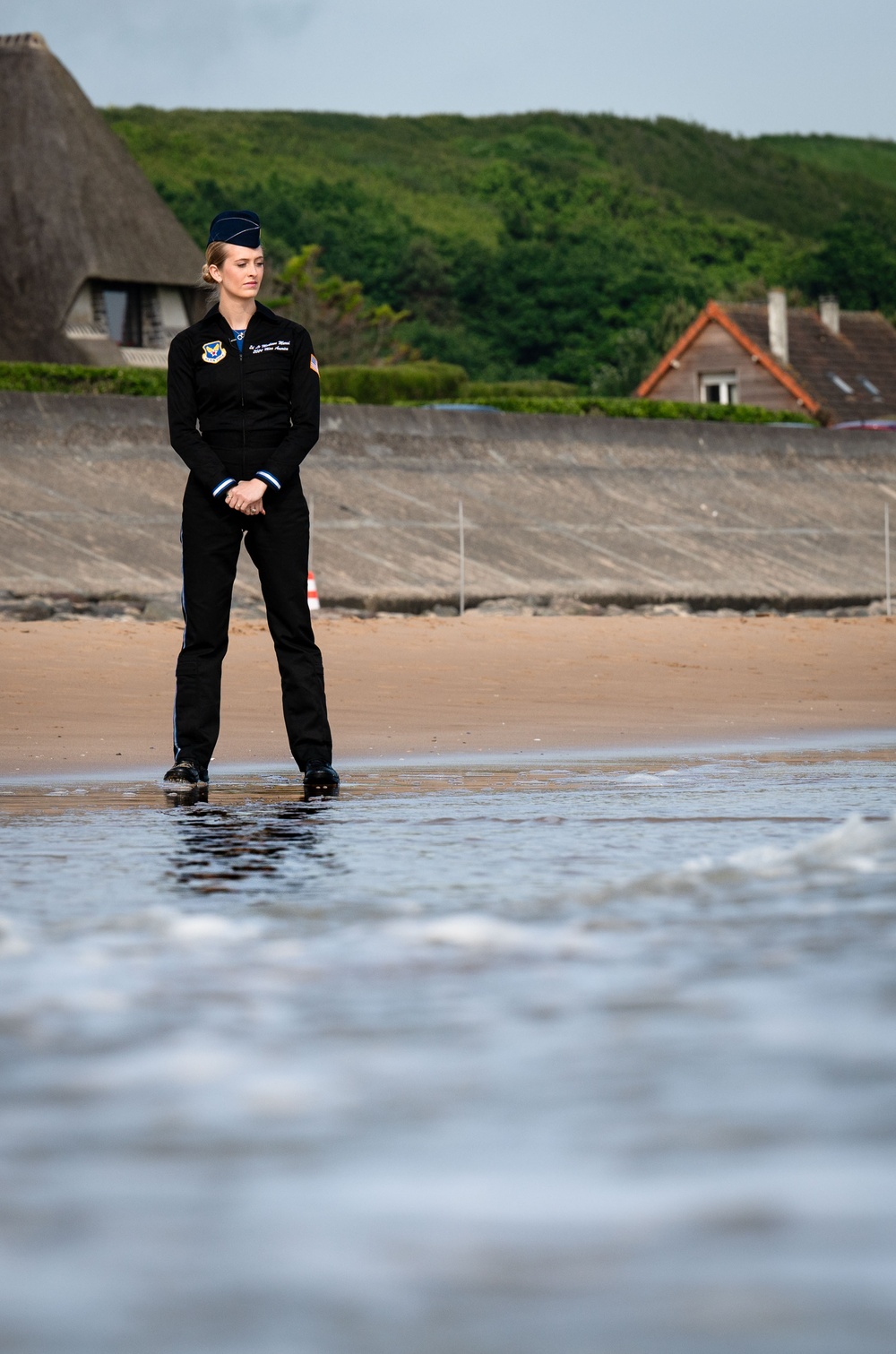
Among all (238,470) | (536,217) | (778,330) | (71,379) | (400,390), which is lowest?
(238,470)

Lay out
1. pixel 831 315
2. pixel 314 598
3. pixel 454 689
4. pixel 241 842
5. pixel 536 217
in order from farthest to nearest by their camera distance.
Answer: pixel 536 217 → pixel 831 315 → pixel 314 598 → pixel 454 689 → pixel 241 842

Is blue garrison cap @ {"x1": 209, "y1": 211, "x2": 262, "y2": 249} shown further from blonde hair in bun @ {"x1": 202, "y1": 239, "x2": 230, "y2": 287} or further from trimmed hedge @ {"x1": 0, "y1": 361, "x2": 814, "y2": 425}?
trimmed hedge @ {"x1": 0, "y1": 361, "x2": 814, "y2": 425}

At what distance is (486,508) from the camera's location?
23688 mm

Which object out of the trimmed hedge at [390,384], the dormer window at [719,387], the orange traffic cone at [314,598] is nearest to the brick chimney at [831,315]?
the dormer window at [719,387]

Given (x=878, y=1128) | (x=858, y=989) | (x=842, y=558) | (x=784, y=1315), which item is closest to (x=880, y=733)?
(x=858, y=989)

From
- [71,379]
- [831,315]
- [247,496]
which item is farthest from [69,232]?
[247,496]

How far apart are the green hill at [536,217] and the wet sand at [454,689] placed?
59308 mm

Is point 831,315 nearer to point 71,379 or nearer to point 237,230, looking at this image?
point 71,379

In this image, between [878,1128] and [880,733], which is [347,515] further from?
[878,1128]

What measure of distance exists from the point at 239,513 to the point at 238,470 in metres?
0.15

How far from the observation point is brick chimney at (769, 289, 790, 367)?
2247 inches

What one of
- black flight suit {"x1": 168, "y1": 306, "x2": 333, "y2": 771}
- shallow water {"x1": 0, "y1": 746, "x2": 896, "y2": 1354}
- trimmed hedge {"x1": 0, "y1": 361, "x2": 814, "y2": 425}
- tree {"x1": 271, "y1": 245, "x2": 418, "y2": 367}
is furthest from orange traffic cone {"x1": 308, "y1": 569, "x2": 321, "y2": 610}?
tree {"x1": 271, "y1": 245, "x2": 418, "y2": 367}

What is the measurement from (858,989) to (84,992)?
3.82 ft

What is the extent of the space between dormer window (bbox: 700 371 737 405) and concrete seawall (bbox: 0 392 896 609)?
28.0 metres
